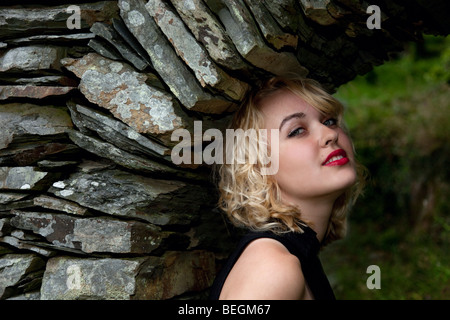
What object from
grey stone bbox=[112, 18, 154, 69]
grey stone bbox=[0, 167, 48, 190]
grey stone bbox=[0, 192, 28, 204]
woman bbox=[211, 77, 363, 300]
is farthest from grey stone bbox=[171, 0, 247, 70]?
grey stone bbox=[0, 192, 28, 204]

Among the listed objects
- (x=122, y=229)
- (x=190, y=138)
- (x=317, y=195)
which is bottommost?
(x=122, y=229)

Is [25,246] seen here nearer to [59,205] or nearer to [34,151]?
[59,205]

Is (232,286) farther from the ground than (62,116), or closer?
closer

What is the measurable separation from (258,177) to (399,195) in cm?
392

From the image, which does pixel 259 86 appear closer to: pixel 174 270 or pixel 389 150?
pixel 174 270

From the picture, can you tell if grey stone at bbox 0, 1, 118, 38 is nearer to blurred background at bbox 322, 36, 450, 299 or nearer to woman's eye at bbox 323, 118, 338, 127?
woman's eye at bbox 323, 118, 338, 127

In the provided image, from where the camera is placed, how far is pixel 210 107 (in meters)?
2.80

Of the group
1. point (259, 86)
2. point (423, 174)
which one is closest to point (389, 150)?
point (423, 174)

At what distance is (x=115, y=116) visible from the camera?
9.20 ft

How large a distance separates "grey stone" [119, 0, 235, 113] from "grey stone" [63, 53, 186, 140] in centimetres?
9

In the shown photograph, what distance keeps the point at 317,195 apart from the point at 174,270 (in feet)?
3.26

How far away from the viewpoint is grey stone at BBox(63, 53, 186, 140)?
2746 millimetres

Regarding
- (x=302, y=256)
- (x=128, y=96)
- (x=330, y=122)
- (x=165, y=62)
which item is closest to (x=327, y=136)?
(x=330, y=122)
